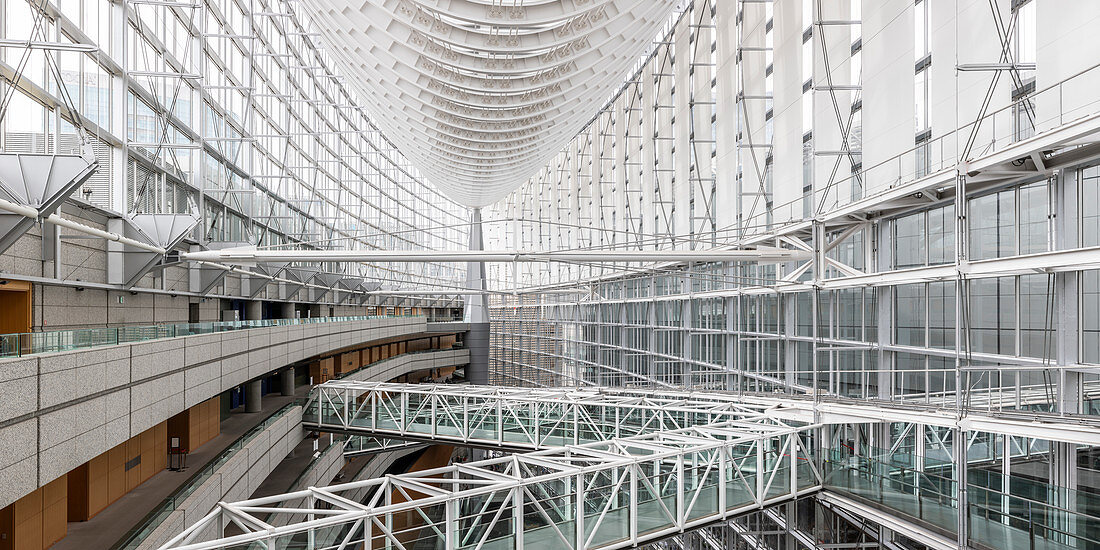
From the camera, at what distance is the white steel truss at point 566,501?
9.43 metres

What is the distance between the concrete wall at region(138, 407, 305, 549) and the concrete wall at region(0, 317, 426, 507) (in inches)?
63.9

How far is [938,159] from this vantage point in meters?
13.2

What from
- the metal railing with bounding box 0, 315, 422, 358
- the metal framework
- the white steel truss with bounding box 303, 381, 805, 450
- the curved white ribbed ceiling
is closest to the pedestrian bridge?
the white steel truss with bounding box 303, 381, 805, 450

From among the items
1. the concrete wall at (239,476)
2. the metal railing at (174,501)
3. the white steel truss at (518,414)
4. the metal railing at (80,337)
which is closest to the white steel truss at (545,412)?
the white steel truss at (518,414)

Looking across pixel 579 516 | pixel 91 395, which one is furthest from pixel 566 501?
A: pixel 91 395

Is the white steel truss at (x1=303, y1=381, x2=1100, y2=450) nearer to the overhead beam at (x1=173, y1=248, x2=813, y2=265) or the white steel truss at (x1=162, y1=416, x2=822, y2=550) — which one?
the white steel truss at (x1=162, y1=416, x2=822, y2=550)

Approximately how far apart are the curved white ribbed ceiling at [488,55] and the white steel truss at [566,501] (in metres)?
9.35

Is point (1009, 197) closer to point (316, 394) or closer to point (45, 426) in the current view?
point (45, 426)

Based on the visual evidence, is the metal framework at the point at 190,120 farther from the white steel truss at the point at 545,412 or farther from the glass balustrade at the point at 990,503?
the glass balustrade at the point at 990,503

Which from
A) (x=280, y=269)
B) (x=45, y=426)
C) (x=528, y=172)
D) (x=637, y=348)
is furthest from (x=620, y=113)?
(x=45, y=426)

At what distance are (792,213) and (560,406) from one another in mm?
8472

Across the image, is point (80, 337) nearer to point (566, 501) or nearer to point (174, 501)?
point (174, 501)

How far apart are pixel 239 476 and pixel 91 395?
7561mm

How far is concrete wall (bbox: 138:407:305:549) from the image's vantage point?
40.6ft
